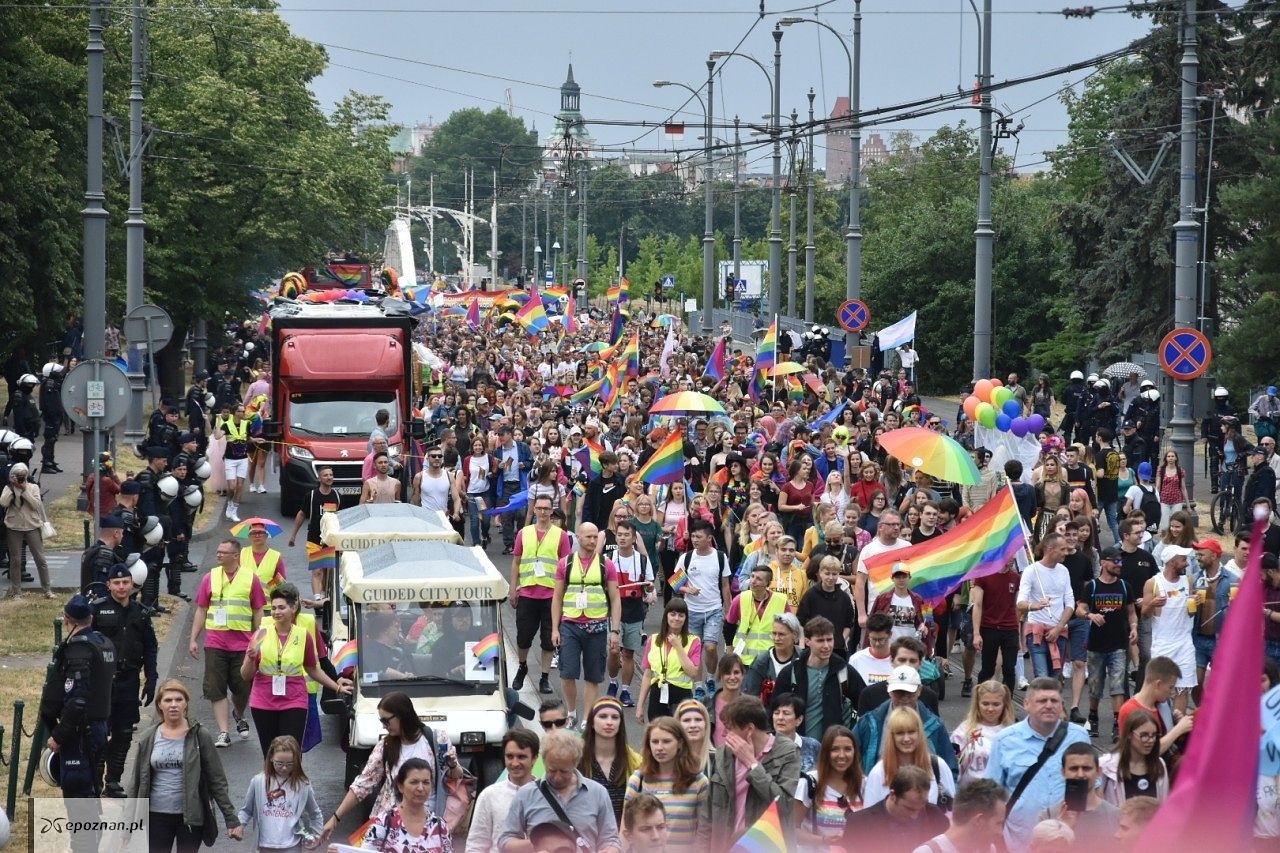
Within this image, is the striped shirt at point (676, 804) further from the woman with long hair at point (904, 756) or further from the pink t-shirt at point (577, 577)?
the pink t-shirt at point (577, 577)

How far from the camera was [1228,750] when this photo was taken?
180 inches

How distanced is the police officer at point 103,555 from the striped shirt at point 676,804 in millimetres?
5194

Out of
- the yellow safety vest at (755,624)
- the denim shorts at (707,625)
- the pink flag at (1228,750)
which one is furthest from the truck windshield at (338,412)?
the pink flag at (1228,750)

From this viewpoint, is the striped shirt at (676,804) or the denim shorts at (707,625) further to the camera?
the denim shorts at (707,625)

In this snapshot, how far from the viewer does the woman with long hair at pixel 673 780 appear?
29.3ft

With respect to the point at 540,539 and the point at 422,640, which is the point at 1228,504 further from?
the point at 422,640

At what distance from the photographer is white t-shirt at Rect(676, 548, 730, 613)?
50.1 ft

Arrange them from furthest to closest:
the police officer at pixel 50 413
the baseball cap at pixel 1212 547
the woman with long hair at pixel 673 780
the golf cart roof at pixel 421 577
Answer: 1. the police officer at pixel 50 413
2. the baseball cap at pixel 1212 547
3. the golf cart roof at pixel 421 577
4. the woman with long hair at pixel 673 780

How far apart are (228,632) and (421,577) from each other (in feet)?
6.69

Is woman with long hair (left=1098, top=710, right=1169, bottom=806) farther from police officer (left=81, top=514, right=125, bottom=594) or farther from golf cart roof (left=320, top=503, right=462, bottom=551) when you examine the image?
police officer (left=81, top=514, right=125, bottom=594)

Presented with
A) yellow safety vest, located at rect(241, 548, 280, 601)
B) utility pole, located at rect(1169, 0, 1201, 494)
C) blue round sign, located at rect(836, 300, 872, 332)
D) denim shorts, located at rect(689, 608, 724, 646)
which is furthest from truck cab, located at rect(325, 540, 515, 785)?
blue round sign, located at rect(836, 300, 872, 332)

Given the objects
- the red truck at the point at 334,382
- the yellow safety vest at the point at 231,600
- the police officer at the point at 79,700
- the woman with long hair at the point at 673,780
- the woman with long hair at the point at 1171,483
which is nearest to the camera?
the woman with long hair at the point at 673,780

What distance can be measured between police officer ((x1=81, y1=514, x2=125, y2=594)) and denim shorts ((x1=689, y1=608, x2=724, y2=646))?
4128mm

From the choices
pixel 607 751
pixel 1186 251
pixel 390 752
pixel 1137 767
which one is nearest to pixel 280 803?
pixel 390 752
